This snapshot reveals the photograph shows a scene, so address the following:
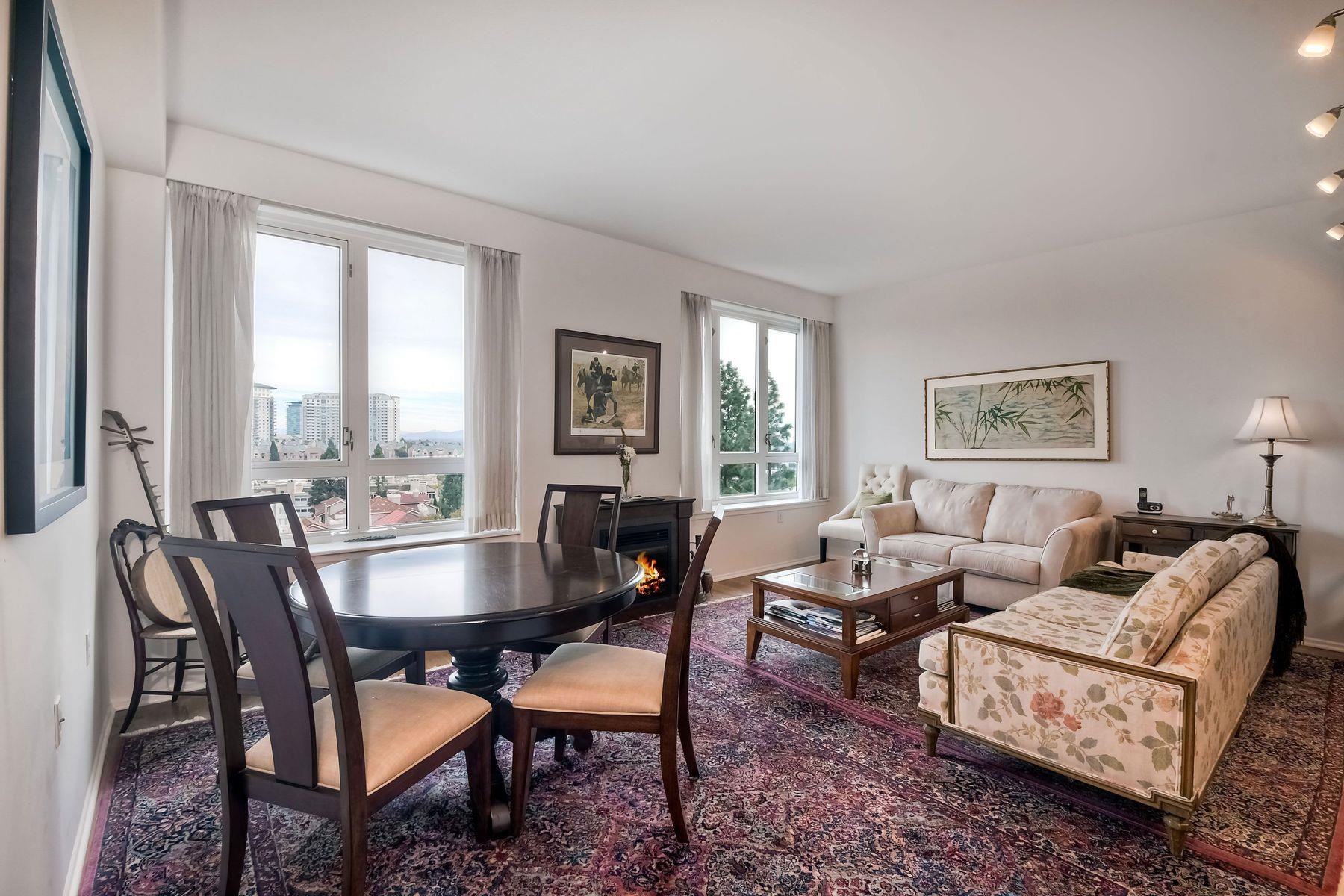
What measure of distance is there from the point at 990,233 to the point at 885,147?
6.07 feet

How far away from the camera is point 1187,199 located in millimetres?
3871

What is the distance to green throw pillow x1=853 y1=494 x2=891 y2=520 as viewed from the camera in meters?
5.78

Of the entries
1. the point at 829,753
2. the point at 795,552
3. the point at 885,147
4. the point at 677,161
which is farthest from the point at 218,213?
the point at 795,552

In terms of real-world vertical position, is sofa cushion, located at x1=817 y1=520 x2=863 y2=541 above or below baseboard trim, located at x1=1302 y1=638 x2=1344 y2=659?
above

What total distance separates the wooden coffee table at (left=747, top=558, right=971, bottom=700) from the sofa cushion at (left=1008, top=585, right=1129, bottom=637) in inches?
19.3

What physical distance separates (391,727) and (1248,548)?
3688 millimetres

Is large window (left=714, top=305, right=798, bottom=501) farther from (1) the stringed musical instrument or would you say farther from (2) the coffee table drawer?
(1) the stringed musical instrument

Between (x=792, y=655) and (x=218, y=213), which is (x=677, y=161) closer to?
(x=218, y=213)

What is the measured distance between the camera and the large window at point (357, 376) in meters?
3.31

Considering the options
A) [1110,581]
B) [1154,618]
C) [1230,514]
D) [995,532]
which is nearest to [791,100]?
[1154,618]

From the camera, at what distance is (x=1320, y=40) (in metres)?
1.91

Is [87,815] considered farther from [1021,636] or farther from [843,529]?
[843,529]

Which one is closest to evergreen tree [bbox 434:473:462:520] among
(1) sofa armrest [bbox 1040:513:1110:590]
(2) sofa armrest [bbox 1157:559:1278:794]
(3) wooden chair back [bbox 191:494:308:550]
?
(3) wooden chair back [bbox 191:494:308:550]

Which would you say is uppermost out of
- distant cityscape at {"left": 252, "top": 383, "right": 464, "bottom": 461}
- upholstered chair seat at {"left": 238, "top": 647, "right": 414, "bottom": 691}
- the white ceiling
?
the white ceiling
